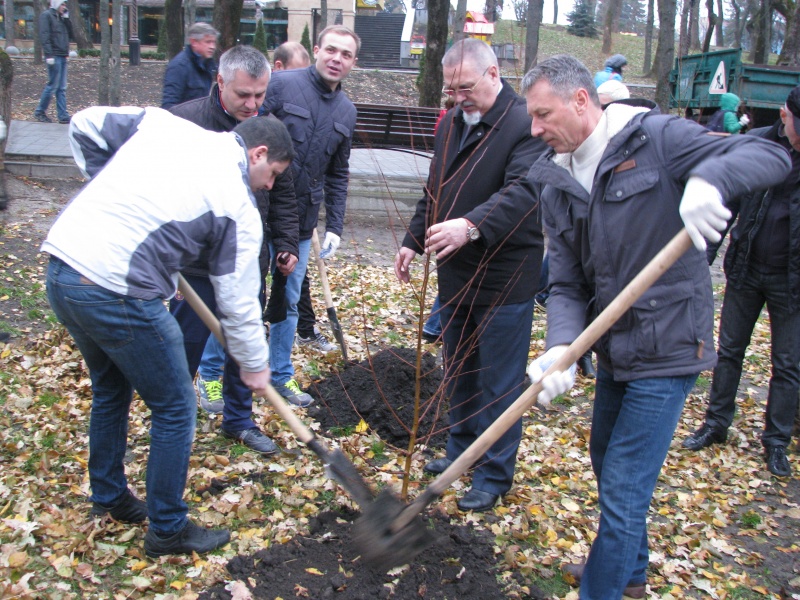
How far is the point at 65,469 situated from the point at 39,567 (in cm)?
80

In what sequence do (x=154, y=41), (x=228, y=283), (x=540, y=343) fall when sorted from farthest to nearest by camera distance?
1. (x=154, y=41)
2. (x=540, y=343)
3. (x=228, y=283)

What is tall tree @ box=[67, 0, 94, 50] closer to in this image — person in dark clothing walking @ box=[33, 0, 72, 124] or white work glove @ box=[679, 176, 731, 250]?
person in dark clothing walking @ box=[33, 0, 72, 124]

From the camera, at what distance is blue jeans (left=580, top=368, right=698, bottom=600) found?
8.34 feet

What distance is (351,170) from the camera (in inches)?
416

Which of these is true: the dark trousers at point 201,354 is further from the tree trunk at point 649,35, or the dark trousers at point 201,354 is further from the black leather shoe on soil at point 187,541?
the tree trunk at point 649,35

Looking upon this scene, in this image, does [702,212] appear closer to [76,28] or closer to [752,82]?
[752,82]

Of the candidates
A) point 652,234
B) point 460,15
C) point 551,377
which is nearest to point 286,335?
point 551,377

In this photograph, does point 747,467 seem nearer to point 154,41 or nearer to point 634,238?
point 634,238

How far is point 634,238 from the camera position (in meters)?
2.52

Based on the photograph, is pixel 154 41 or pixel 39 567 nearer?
pixel 39 567

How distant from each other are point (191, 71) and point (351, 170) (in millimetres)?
4960

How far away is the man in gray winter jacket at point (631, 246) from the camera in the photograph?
2.47 meters

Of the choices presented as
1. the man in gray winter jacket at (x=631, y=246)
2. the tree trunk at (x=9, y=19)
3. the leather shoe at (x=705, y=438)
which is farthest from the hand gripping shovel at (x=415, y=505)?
the tree trunk at (x=9, y=19)

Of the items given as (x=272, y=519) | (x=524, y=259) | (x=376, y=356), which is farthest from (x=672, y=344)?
(x=376, y=356)
